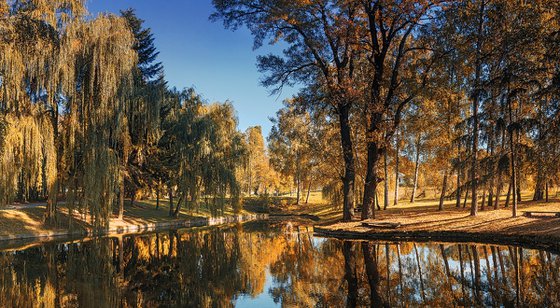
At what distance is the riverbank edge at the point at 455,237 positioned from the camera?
13.7m

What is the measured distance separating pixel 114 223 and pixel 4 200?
32.0ft

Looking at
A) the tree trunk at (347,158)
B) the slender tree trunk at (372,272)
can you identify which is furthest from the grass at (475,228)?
the slender tree trunk at (372,272)

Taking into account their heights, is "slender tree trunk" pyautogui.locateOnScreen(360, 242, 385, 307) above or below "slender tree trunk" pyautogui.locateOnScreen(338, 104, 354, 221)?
below

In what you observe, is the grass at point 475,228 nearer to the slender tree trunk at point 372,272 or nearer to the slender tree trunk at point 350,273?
the slender tree trunk at point 372,272

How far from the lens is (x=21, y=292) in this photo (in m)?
9.61

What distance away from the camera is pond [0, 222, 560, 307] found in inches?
324

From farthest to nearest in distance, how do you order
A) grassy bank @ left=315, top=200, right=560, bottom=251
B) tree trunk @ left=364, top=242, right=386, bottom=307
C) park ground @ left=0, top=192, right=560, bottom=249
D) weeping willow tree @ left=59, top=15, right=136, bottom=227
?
1. weeping willow tree @ left=59, top=15, right=136, bottom=227
2. park ground @ left=0, top=192, right=560, bottom=249
3. grassy bank @ left=315, top=200, right=560, bottom=251
4. tree trunk @ left=364, top=242, right=386, bottom=307

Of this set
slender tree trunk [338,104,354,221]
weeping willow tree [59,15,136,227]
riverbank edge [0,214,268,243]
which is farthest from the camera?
slender tree trunk [338,104,354,221]

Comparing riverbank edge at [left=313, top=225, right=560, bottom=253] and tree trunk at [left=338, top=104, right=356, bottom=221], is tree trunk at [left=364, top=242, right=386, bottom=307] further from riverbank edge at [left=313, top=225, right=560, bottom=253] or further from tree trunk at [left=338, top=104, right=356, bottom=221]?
tree trunk at [left=338, top=104, right=356, bottom=221]

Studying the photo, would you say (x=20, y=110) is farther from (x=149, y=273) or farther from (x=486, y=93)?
(x=486, y=93)

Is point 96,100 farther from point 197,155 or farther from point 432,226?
point 432,226

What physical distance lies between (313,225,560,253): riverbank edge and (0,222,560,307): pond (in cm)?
109

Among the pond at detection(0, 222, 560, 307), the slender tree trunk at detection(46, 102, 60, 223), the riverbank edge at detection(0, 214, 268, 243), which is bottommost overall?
the riverbank edge at detection(0, 214, 268, 243)

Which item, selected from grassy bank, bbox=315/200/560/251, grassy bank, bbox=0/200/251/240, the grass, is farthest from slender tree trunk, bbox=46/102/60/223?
the grass
